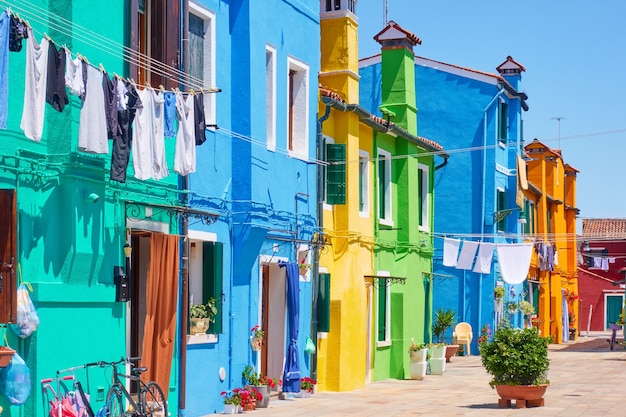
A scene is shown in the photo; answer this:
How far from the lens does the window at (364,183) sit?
24906mm

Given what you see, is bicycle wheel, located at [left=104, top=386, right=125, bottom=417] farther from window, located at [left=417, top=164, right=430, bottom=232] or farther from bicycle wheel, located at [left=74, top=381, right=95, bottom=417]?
window, located at [left=417, top=164, right=430, bottom=232]

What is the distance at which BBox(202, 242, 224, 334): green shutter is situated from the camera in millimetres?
17484

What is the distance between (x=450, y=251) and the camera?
3194cm

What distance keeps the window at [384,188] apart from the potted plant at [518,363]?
755 centimetres

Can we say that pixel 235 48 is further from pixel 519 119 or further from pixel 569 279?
pixel 569 279

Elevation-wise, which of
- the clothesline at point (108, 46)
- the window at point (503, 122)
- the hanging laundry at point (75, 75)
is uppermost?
the window at point (503, 122)

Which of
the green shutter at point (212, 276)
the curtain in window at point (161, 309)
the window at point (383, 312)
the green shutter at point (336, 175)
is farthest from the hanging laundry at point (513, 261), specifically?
the curtain in window at point (161, 309)

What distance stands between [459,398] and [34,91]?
12488mm

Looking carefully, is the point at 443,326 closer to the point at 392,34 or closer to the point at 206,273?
the point at 392,34

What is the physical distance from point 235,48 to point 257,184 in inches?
92.9

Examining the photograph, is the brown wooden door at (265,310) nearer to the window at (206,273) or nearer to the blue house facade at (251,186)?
the blue house facade at (251,186)

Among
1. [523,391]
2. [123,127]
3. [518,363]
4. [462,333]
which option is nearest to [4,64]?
[123,127]

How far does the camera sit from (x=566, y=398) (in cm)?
2120

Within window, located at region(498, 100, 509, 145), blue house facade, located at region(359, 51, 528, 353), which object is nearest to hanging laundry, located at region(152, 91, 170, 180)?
blue house facade, located at region(359, 51, 528, 353)
